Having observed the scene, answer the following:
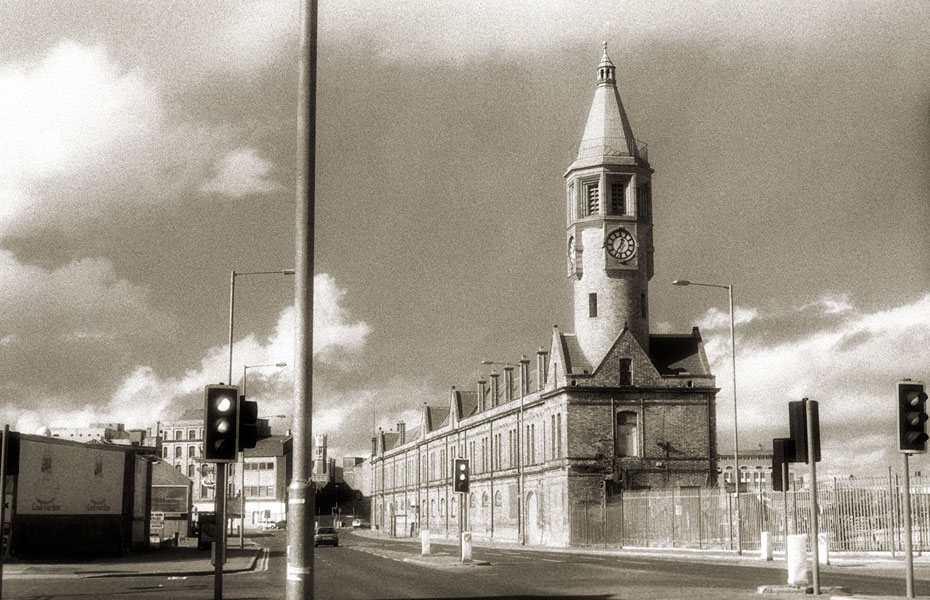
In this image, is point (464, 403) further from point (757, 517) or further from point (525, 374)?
point (757, 517)

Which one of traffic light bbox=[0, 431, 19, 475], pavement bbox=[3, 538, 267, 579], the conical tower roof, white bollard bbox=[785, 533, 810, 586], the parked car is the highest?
the conical tower roof

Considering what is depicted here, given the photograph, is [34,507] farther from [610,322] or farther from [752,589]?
[610,322]

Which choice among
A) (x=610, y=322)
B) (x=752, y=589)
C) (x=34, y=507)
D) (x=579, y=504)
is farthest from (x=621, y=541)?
(x=752, y=589)

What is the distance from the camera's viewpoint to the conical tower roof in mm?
71250

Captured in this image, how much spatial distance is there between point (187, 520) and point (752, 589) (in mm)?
56728

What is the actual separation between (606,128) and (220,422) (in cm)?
5981

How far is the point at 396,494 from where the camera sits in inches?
5094

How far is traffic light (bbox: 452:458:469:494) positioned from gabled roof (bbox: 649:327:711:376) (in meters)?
35.0

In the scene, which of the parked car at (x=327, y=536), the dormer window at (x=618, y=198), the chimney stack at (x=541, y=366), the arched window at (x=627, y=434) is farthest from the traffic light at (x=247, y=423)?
the chimney stack at (x=541, y=366)

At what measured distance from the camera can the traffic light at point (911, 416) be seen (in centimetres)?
1808

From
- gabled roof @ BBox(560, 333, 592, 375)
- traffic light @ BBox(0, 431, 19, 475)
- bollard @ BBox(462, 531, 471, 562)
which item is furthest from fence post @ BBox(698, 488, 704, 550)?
traffic light @ BBox(0, 431, 19, 475)

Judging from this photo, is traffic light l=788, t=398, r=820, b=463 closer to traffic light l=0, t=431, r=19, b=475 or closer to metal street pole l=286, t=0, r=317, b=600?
metal street pole l=286, t=0, r=317, b=600

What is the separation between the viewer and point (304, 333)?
11023 millimetres

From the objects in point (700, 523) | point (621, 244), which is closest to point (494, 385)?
point (621, 244)
